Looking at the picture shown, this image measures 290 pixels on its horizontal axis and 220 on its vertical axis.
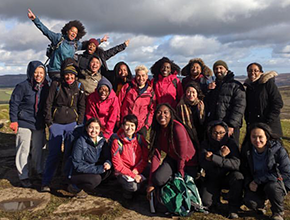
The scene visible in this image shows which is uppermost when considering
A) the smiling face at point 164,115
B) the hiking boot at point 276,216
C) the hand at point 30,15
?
the hand at point 30,15

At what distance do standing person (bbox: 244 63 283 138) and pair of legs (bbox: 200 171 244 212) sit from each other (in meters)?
1.96

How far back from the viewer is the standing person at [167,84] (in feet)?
26.0

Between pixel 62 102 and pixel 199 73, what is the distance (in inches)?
164

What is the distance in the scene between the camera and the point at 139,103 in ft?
24.9

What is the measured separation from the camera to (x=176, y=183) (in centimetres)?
595

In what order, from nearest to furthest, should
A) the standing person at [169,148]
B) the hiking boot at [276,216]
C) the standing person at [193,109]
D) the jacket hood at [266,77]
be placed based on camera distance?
the hiking boot at [276,216] → the standing person at [169,148] → the standing person at [193,109] → the jacket hood at [266,77]

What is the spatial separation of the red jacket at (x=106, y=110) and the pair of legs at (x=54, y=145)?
2.74 ft

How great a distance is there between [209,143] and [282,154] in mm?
1585

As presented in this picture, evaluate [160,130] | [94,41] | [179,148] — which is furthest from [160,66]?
[179,148]

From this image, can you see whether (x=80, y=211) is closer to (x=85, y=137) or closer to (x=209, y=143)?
(x=85, y=137)

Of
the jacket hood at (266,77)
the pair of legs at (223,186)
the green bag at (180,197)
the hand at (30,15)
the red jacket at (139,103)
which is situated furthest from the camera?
the hand at (30,15)

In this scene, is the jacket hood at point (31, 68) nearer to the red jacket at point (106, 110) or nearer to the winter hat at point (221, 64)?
the red jacket at point (106, 110)

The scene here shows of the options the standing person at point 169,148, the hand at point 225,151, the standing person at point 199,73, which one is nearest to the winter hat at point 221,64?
the standing person at point 199,73

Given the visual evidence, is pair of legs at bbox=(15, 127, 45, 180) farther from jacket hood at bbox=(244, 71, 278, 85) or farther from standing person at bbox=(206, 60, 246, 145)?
jacket hood at bbox=(244, 71, 278, 85)
